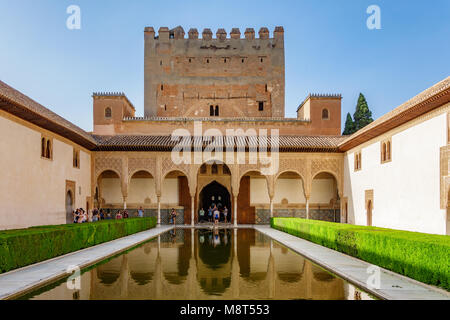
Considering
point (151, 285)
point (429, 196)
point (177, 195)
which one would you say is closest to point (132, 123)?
point (177, 195)

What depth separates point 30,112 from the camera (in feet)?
41.6

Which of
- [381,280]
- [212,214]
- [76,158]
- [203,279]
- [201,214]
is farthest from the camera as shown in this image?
[212,214]

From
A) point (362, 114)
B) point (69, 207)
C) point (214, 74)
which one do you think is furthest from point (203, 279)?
point (362, 114)

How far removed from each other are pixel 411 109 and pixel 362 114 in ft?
85.6

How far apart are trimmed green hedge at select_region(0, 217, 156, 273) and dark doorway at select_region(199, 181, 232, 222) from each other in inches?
469

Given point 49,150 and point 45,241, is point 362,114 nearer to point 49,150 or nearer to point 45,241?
point 49,150

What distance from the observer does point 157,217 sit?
22.4 m

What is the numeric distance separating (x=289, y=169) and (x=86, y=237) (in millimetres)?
12156

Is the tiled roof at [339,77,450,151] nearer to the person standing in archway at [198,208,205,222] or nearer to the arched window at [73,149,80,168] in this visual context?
the person standing in archway at [198,208,205,222]

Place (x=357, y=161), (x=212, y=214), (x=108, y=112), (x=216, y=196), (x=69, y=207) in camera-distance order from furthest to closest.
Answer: (x=216, y=196) < (x=108, y=112) < (x=212, y=214) < (x=357, y=161) < (x=69, y=207)

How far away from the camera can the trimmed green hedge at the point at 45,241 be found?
746cm

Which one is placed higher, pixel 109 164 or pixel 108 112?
pixel 108 112

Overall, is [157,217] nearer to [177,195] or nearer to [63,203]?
[177,195]

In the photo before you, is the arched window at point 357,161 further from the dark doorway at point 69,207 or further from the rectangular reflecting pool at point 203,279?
the dark doorway at point 69,207
